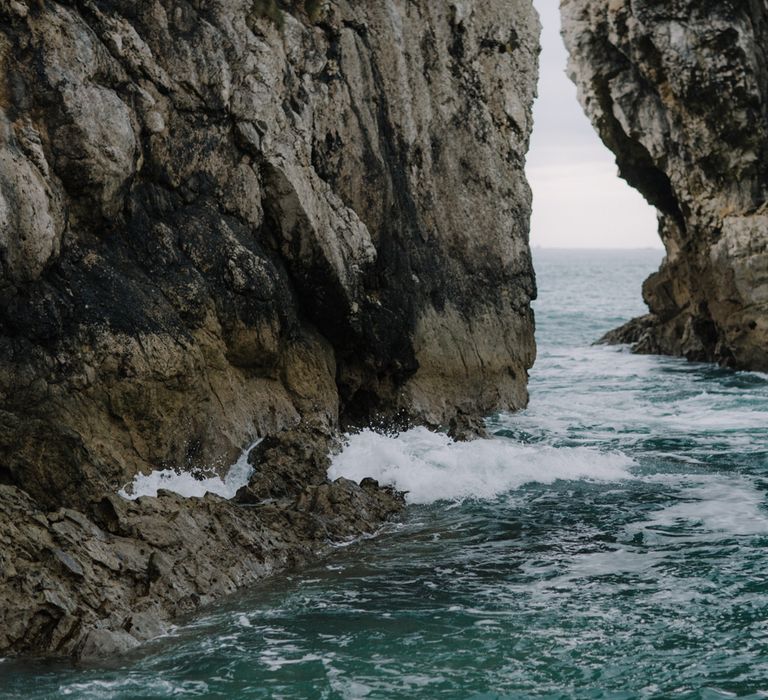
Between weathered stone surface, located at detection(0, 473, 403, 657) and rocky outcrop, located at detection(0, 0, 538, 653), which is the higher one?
rocky outcrop, located at detection(0, 0, 538, 653)

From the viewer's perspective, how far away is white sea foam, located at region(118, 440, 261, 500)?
1412 centimetres

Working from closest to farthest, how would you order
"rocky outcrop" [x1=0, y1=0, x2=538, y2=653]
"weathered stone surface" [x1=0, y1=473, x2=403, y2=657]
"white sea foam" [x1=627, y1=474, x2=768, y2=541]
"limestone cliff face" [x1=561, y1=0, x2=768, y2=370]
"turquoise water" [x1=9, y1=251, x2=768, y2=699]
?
"turquoise water" [x1=9, y1=251, x2=768, y2=699] < "weathered stone surface" [x1=0, y1=473, x2=403, y2=657] < "rocky outcrop" [x1=0, y1=0, x2=538, y2=653] < "white sea foam" [x1=627, y1=474, x2=768, y2=541] < "limestone cliff face" [x1=561, y1=0, x2=768, y2=370]

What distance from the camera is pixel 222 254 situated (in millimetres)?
16500

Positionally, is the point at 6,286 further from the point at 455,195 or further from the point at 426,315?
the point at 455,195

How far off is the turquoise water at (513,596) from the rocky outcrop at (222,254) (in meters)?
0.89

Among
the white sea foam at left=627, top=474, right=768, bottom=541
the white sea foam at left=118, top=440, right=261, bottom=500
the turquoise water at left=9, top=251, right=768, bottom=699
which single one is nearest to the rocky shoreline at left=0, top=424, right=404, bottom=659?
the turquoise water at left=9, top=251, right=768, bottom=699

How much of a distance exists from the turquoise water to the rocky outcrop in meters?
0.89

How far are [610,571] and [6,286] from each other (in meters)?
7.58

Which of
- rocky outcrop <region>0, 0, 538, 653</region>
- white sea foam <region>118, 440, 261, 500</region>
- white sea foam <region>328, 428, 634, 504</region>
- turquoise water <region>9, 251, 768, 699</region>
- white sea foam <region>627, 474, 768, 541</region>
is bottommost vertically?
turquoise water <region>9, 251, 768, 699</region>

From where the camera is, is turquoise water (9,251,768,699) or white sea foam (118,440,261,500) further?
white sea foam (118,440,261,500)

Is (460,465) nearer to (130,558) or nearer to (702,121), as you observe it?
(130,558)

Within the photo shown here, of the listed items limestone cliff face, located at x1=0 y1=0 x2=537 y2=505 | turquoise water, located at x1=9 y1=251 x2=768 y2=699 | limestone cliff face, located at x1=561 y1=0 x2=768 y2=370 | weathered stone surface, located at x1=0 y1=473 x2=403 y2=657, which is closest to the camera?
turquoise water, located at x1=9 y1=251 x2=768 y2=699

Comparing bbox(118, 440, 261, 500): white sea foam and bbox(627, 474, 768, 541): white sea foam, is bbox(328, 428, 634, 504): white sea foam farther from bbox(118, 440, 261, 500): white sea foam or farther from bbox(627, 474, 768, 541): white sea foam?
bbox(118, 440, 261, 500): white sea foam

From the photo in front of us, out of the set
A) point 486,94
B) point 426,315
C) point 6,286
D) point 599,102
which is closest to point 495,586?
point 6,286
